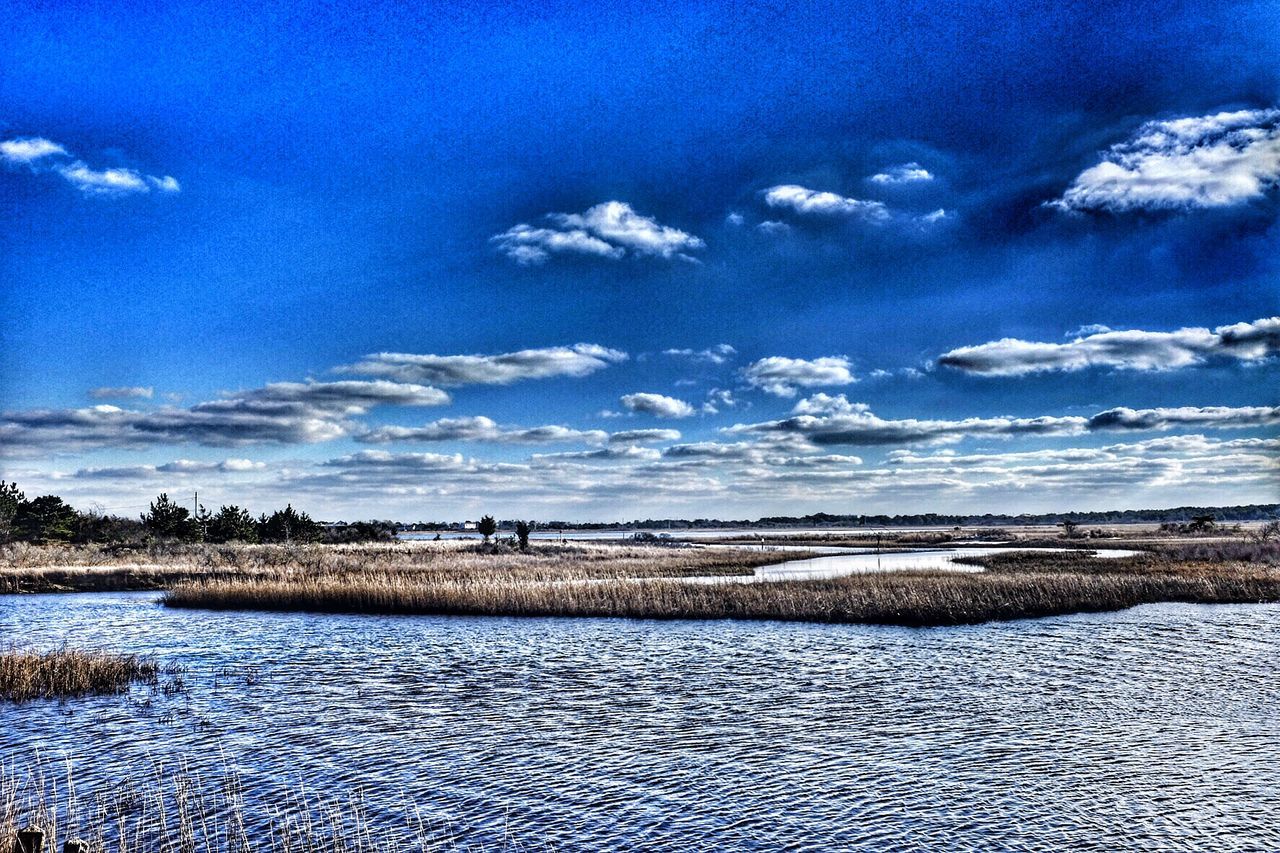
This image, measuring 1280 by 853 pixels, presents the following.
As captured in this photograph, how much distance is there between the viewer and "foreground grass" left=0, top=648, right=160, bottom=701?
25.5 m

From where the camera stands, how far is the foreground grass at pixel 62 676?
2550cm

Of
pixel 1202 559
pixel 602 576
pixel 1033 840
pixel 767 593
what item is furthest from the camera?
pixel 1202 559

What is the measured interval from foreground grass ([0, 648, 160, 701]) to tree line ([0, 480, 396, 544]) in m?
73.8

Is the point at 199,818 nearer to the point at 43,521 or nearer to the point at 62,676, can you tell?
the point at 62,676

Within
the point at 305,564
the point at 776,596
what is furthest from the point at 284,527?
the point at 776,596

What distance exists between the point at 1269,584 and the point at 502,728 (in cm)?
4958

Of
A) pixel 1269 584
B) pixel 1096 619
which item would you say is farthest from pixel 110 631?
pixel 1269 584

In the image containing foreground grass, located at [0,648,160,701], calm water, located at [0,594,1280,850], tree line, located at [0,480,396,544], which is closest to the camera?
calm water, located at [0,594,1280,850]

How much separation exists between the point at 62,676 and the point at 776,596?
30.8m

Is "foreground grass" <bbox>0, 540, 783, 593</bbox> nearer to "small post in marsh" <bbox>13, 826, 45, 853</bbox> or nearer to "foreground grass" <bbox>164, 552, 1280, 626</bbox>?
"foreground grass" <bbox>164, 552, 1280, 626</bbox>

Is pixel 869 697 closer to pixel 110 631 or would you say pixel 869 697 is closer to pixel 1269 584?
pixel 110 631

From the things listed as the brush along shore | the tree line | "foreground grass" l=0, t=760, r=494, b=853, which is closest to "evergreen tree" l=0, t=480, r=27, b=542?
the tree line

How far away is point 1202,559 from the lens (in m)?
70.9

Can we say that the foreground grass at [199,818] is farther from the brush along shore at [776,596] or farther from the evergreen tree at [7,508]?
the evergreen tree at [7,508]
